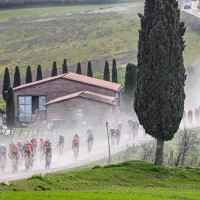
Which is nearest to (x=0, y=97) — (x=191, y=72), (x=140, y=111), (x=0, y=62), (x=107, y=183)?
(x=191, y=72)

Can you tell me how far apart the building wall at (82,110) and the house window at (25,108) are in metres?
7.25

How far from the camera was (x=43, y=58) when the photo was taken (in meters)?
160

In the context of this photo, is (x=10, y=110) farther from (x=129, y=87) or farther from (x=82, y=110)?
(x=129, y=87)

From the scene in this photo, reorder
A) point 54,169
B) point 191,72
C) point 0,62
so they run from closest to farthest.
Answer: point 54,169 < point 191,72 < point 0,62

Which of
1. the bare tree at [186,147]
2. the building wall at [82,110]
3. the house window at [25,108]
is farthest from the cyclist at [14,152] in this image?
the house window at [25,108]

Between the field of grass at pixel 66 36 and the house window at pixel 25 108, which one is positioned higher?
the house window at pixel 25 108

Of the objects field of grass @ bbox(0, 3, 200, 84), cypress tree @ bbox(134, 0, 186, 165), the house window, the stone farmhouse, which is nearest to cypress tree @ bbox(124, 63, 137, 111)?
the stone farmhouse

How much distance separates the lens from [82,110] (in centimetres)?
7938

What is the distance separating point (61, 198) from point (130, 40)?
143433 millimetres

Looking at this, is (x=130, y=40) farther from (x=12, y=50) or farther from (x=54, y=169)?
(x=54, y=169)

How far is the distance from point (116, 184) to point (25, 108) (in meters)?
54.6

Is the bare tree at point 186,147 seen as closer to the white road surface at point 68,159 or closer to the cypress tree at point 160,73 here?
the white road surface at point 68,159

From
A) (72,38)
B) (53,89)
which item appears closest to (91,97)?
(53,89)

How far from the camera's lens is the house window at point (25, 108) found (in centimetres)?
8906
